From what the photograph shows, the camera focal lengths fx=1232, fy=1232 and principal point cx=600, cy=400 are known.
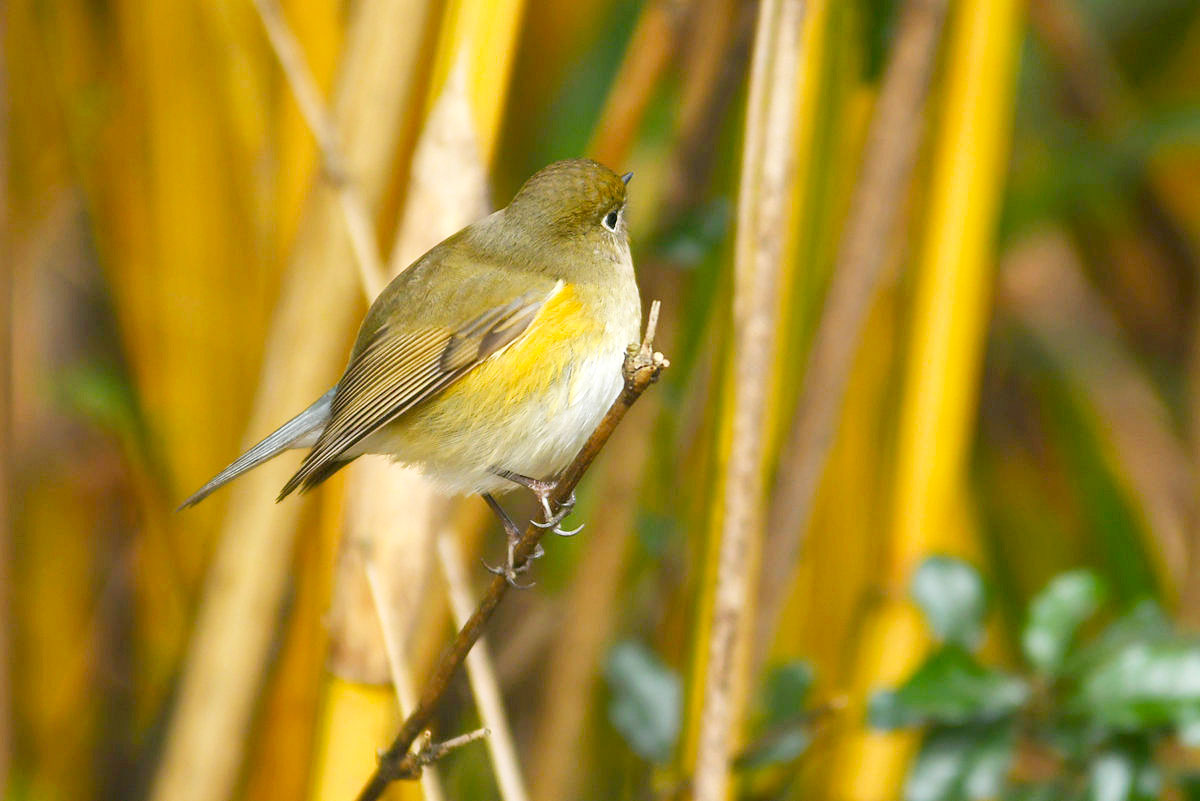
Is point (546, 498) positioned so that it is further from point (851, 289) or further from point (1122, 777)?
point (1122, 777)

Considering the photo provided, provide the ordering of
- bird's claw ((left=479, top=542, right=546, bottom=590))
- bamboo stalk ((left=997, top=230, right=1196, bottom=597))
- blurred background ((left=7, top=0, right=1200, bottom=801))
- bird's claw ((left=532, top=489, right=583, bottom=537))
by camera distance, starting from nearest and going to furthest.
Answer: bird's claw ((left=479, top=542, right=546, bottom=590)), bird's claw ((left=532, top=489, right=583, bottom=537)), blurred background ((left=7, top=0, right=1200, bottom=801)), bamboo stalk ((left=997, top=230, right=1196, bottom=597))

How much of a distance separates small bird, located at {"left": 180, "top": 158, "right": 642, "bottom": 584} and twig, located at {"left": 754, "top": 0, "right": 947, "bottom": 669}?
37 cm

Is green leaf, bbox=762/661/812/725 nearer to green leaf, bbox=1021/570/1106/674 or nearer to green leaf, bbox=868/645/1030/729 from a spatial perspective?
green leaf, bbox=868/645/1030/729

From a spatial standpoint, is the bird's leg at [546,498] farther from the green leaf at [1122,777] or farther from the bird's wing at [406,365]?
the green leaf at [1122,777]

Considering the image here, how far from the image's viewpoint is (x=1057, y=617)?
1.55 meters

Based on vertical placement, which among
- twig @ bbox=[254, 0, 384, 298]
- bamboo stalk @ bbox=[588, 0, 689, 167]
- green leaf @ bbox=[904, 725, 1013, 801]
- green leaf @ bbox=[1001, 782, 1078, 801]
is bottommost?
green leaf @ bbox=[1001, 782, 1078, 801]

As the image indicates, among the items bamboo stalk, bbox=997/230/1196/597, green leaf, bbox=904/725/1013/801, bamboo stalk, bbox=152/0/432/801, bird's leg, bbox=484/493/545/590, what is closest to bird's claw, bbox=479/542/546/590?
bird's leg, bbox=484/493/545/590

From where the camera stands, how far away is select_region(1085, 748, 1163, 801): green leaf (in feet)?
4.93

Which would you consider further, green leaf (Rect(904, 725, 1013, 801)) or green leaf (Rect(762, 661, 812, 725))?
green leaf (Rect(762, 661, 812, 725))

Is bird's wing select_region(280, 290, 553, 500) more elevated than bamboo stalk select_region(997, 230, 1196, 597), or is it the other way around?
bamboo stalk select_region(997, 230, 1196, 597)

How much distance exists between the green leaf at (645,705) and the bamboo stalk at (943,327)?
0.27 m

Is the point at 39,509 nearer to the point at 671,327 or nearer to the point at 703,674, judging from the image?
the point at 671,327

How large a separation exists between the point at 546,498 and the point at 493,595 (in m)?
0.17

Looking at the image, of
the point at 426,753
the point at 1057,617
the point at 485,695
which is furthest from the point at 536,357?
the point at 1057,617
